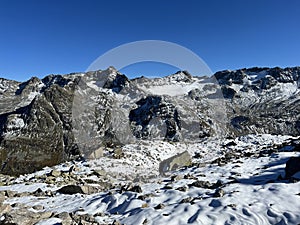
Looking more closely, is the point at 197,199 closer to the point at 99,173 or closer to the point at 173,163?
the point at 173,163

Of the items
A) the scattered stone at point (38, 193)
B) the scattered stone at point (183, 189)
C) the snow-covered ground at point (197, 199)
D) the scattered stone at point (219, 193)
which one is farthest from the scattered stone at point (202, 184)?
the scattered stone at point (38, 193)

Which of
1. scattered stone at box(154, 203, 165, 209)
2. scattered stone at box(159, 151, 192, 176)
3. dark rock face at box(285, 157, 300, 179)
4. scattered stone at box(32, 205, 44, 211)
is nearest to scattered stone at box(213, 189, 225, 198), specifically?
scattered stone at box(154, 203, 165, 209)

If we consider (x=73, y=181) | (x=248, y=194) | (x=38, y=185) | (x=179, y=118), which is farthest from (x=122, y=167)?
(x=179, y=118)

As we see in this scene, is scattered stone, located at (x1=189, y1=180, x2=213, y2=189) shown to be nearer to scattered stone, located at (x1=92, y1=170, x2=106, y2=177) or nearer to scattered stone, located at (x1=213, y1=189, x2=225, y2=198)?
scattered stone, located at (x1=213, y1=189, x2=225, y2=198)

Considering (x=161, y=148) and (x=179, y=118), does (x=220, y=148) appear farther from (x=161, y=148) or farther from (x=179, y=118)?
(x=179, y=118)

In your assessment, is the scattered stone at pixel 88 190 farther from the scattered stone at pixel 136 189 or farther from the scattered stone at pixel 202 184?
the scattered stone at pixel 202 184

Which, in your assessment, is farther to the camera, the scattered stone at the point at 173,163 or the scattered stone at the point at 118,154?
the scattered stone at the point at 118,154

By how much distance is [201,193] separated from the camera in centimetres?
1381

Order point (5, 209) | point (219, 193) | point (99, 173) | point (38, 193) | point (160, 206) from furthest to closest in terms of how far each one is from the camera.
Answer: point (99, 173)
point (38, 193)
point (5, 209)
point (219, 193)
point (160, 206)

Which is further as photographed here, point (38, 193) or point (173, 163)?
point (173, 163)

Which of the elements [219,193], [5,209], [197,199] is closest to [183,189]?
[197,199]

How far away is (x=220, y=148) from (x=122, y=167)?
12922mm

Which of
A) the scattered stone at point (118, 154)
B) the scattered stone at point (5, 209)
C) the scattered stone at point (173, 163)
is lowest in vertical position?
the scattered stone at point (173, 163)

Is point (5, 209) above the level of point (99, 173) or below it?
above
